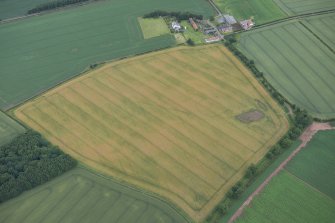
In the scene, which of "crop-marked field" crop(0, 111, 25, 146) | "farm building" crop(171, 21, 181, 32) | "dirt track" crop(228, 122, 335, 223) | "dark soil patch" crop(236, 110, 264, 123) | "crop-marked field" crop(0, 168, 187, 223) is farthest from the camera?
"farm building" crop(171, 21, 181, 32)

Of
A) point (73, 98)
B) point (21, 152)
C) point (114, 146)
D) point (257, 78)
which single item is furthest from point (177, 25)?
point (21, 152)

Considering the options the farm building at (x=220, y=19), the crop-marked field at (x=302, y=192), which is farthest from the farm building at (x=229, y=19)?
the crop-marked field at (x=302, y=192)

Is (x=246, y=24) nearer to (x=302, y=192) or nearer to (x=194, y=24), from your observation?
(x=194, y=24)

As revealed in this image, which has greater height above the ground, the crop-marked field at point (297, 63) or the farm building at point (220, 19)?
the farm building at point (220, 19)

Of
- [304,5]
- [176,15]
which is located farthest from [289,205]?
[304,5]

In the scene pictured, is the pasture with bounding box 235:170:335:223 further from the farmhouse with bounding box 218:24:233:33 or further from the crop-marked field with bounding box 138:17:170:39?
the crop-marked field with bounding box 138:17:170:39

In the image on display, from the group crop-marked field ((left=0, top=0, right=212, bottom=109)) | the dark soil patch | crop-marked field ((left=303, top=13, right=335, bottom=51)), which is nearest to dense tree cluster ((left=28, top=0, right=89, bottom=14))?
crop-marked field ((left=0, top=0, right=212, bottom=109))

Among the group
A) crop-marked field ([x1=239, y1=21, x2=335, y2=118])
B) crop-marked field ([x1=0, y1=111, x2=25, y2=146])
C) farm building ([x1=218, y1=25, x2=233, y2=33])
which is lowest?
crop-marked field ([x1=0, y1=111, x2=25, y2=146])

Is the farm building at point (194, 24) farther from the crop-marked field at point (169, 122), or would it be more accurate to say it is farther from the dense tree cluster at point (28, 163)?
the dense tree cluster at point (28, 163)
